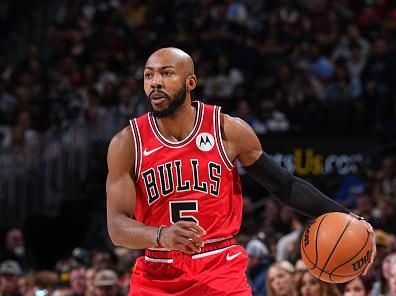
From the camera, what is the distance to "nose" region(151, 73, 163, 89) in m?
6.29

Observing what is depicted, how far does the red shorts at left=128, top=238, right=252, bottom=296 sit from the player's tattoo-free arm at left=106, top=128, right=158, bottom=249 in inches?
11.2

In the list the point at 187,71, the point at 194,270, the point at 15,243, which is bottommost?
the point at 15,243

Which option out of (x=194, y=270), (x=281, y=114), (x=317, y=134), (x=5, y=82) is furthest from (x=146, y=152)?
(x=5, y=82)

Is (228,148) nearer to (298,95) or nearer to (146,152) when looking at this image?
(146,152)

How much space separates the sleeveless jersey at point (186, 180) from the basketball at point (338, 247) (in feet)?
1.74

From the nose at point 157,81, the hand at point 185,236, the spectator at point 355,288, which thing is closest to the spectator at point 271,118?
the spectator at point 355,288

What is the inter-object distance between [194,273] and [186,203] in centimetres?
44

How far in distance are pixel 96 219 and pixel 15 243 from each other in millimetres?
1721

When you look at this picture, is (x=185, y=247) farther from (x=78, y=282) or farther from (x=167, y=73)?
(x=78, y=282)

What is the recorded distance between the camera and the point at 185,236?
5562 millimetres

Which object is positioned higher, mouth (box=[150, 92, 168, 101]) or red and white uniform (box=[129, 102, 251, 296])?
mouth (box=[150, 92, 168, 101])

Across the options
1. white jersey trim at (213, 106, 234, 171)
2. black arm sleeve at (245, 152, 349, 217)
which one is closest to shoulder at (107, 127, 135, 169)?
white jersey trim at (213, 106, 234, 171)

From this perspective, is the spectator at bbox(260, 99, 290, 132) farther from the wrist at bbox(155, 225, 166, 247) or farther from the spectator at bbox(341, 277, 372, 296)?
the wrist at bbox(155, 225, 166, 247)

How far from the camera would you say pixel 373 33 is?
57.0 feet
